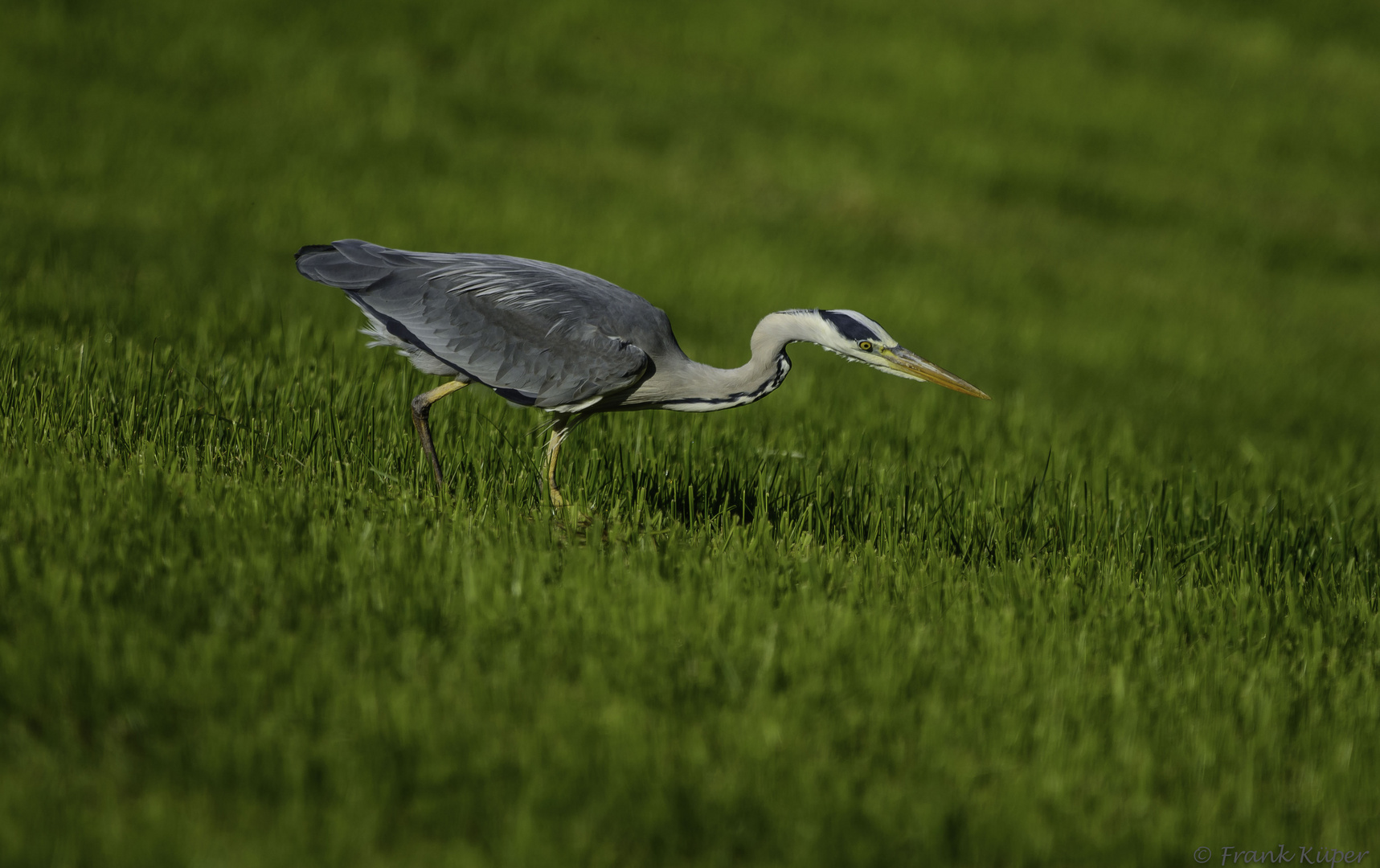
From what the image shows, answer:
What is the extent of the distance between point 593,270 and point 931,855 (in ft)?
26.3

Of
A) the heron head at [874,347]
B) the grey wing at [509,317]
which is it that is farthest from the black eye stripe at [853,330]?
the grey wing at [509,317]

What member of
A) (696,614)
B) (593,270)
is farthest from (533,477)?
(593,270)

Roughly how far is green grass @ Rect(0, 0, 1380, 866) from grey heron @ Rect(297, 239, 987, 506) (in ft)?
1.31

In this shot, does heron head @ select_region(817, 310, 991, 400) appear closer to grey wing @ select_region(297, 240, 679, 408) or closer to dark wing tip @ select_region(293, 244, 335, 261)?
grey wing @ select_region(297, 240, 679, 408)

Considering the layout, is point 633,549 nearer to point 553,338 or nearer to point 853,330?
point 553,338

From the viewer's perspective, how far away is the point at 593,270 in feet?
32.8

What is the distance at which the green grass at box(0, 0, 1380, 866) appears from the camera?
8.80 ft

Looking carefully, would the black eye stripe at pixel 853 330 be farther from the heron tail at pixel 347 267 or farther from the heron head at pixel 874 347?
the heron tail at pixel 347 267

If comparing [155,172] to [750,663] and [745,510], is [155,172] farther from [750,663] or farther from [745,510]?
[750,663]

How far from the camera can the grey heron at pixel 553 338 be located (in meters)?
4.48

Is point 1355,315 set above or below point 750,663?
above

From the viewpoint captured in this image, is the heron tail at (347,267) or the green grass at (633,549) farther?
the heron tail at (347,267)

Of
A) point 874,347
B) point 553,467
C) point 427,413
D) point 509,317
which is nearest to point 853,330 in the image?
point 874,347

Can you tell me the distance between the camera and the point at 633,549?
4.11m
